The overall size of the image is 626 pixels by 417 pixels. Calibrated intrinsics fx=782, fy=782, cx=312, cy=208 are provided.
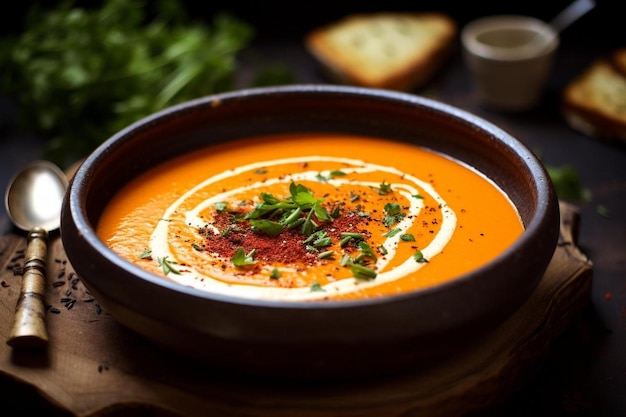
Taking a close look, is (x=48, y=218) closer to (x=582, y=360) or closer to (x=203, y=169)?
(x=203, y=169)

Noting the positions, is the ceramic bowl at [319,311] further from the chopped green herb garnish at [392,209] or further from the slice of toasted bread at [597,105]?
the slice of toasted bread at [597,105]

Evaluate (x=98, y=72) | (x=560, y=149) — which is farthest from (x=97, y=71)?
(x=560, y=149)

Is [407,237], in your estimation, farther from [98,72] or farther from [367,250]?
[98,72]

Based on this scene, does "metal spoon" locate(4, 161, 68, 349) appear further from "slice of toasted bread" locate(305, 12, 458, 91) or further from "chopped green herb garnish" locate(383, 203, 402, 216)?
"slice of toasted bread" locate(305, 12, 458, 91)

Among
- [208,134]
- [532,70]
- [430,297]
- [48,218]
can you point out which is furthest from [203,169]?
[532,70]

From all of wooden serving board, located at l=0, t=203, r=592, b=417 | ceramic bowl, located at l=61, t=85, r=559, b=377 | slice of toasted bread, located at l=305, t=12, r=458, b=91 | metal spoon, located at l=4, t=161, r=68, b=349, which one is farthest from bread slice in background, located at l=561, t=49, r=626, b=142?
metal spoon, located at l=4, t=161, r=68, b=349

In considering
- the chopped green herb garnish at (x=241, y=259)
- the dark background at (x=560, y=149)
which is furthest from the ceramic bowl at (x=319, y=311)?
the dark background at (x=560, y=149)
